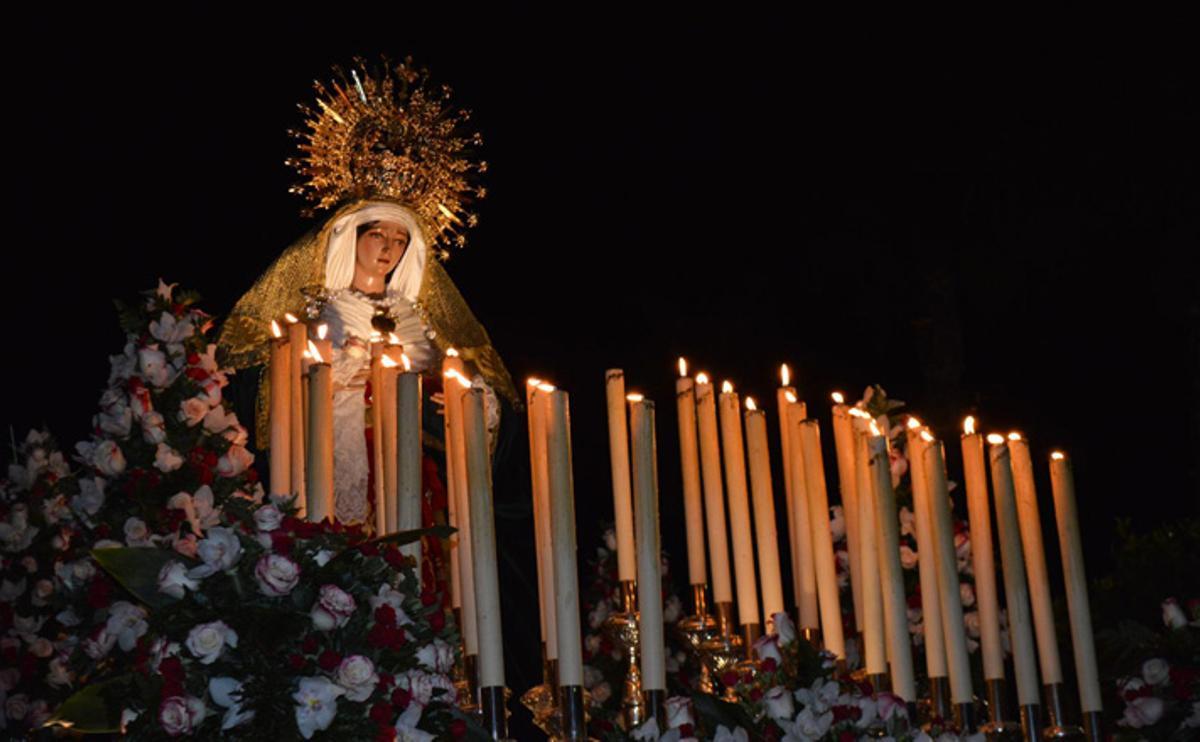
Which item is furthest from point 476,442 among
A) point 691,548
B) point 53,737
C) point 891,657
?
point 53,737

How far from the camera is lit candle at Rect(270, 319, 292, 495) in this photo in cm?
352

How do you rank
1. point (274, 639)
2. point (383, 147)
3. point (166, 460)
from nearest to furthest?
point (274, 639)
point (166, 460)
point (383, 147)

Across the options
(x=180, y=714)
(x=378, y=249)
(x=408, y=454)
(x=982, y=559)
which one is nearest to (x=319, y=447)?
(x=408, y=454)

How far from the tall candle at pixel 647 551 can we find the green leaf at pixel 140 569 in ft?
2.99

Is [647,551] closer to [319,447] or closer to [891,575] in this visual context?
[891,575]

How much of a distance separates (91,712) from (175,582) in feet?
0.86

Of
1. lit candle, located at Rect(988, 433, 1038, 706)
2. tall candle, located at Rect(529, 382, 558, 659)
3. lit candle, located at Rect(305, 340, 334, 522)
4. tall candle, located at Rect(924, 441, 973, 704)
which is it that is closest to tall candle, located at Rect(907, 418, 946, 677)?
tall candle, located at Rect(924, 441, 973, 704)

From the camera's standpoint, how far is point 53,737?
434 centimetres

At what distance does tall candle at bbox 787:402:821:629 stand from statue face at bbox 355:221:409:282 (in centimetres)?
176

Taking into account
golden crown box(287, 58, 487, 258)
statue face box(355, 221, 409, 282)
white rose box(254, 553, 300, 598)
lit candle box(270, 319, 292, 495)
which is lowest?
white rose box(254, 553, 300, 598)

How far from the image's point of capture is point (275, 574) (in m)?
2.61

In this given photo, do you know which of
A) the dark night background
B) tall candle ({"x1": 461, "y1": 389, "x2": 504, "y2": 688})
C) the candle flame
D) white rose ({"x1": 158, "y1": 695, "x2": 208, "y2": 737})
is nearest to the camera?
white rose ({"x1": 158, "y1": 695, "x2": 208, "y2": 737})

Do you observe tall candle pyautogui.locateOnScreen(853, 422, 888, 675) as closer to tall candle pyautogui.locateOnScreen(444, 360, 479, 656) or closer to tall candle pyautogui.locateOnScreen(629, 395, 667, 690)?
tall candle pyautogui.locateOnScreen(629, 395, 667, 690)

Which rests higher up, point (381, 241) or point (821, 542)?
point (381, 241)
